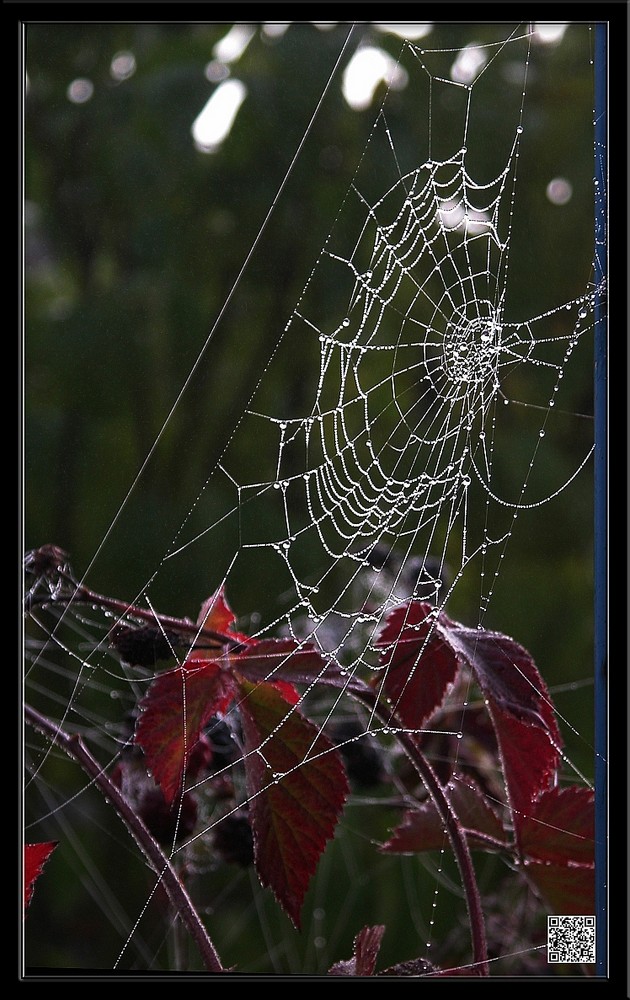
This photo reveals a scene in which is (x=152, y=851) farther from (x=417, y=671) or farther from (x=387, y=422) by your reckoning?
A: (x=387, y=422)

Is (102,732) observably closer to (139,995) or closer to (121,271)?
(139,995)

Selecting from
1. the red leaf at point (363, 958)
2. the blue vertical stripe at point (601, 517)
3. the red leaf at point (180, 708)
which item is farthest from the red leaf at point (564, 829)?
the red leaf at point (180, 708)

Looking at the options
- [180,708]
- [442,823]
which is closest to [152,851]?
[180,708]

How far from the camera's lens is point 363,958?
0.50 meters

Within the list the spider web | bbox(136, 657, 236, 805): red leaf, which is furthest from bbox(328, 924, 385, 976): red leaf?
bbox(136, 657, 236, 805): red leaf

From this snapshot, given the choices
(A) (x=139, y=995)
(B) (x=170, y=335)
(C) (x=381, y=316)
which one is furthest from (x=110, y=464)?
(A) (x=139, y=995)

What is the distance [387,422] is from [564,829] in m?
0.31

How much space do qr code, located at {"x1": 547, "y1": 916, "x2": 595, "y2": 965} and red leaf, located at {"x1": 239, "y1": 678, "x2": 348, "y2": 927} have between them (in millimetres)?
179

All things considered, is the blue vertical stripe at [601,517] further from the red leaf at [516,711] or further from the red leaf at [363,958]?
the red leaf at [363,958]

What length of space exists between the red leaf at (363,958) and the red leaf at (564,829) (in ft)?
0.35

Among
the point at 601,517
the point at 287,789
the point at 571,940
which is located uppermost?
the point at 601,517

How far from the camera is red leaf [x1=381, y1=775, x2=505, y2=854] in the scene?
529 millimetres

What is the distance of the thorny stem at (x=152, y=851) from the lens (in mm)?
464

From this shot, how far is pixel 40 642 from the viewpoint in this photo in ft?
1.74
